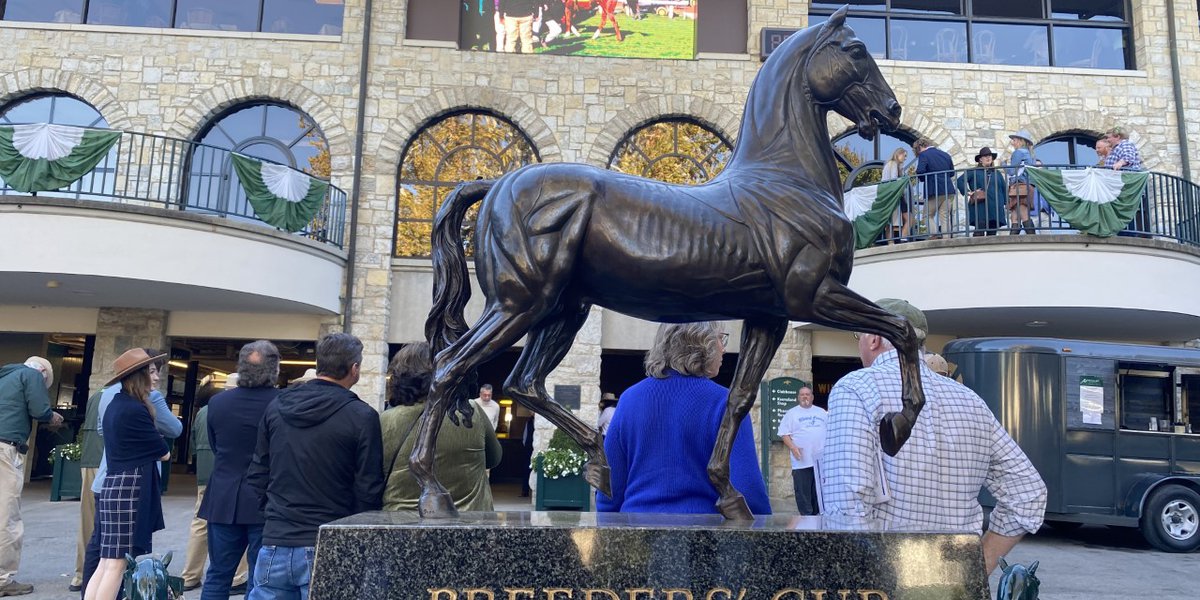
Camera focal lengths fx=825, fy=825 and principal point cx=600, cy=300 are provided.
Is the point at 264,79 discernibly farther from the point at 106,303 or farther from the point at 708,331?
the point at 708,331

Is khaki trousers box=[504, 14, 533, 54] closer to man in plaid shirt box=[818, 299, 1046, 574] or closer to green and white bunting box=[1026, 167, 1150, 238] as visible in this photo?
green and white bunting box=[1026, 167, 1150, 238]

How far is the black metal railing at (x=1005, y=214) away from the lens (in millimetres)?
11992

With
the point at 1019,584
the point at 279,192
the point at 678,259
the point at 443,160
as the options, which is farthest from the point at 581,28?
the point at 1019,584

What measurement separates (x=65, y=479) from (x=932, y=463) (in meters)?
14.2

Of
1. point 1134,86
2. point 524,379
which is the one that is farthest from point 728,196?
point 1134,86

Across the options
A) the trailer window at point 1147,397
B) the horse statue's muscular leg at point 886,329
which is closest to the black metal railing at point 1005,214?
the trailer window at point 1147,397

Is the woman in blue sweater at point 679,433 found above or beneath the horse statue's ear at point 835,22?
beneath

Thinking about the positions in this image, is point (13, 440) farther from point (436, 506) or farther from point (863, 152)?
point (863, 152)

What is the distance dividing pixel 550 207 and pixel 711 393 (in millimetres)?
1001

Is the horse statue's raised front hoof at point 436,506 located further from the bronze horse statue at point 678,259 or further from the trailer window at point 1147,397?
the trailer window at point 1147,397

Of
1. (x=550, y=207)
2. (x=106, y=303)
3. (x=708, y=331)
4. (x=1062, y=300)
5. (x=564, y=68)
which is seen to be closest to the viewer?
(x=550, y=207)

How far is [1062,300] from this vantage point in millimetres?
11562

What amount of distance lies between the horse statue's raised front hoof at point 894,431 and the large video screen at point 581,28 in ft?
43.6

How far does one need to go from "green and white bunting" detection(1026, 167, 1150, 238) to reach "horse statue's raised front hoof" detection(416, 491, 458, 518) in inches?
447
